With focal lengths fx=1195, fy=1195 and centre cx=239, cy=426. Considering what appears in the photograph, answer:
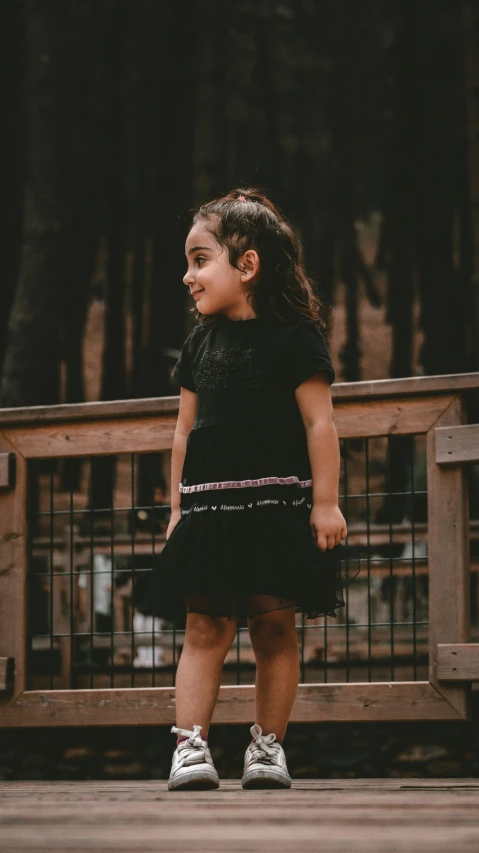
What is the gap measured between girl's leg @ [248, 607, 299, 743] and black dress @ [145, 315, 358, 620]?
0.24 feet

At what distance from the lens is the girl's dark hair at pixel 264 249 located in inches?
107

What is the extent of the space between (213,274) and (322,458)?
0.48 m

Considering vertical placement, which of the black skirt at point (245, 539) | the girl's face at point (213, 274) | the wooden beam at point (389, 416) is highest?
the girl's face at point (213, 274)

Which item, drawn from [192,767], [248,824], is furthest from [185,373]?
[248,824]

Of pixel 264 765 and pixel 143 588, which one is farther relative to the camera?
pixel 143 588

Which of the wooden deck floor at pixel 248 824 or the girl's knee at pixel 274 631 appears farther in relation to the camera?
the girl's knee at pixel 274 631

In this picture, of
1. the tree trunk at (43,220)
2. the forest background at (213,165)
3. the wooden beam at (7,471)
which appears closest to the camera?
the wooden beam at (7,471)

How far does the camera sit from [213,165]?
26.1 ft

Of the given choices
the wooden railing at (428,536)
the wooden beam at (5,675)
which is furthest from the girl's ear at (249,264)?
the wooden beam at (5,675)

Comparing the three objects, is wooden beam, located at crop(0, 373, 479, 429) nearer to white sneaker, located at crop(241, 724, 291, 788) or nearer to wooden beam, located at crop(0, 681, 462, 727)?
wooden beam, located at crop(0, 681, 462, 727)

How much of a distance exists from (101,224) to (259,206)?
533 cm

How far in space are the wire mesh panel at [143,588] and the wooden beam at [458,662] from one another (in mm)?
741

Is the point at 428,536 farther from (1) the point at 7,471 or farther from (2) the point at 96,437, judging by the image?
(1) the point at 7,471

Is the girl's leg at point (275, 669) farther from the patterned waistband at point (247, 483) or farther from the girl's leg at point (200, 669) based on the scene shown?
the patterned waistband at point (247, 483)
